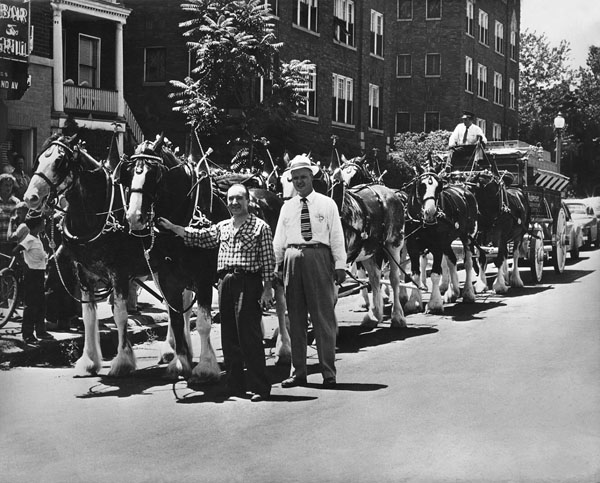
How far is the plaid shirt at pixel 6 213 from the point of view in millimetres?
11211

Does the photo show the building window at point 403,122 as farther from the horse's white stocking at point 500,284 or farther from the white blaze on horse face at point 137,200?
the white blaze on horse face at point 137,200

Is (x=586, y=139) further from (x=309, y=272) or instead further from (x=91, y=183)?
(x=91, y=183)

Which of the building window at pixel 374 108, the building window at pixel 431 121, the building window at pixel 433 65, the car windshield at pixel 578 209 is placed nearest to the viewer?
the car windshield at pixel 578 209

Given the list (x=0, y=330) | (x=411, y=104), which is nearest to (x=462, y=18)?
(x=411, y=104)

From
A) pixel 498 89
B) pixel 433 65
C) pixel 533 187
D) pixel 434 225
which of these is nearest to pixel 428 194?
pixel 434 225

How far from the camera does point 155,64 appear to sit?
26.9 m

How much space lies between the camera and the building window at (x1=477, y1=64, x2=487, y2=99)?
2503 centimetres

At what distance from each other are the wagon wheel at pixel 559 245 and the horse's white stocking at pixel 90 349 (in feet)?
41.9

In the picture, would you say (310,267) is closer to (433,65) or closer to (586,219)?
(586,219)

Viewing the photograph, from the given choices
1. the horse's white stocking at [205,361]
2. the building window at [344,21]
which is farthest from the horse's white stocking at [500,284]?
the building window at [344,21]

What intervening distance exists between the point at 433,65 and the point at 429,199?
2107cm

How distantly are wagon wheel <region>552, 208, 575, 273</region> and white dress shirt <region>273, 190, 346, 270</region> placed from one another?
12.2 metres

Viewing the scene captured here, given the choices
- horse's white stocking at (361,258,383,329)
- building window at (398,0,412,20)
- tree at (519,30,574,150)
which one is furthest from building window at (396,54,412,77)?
tree at (519,30,574,150)

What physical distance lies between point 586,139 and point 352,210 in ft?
18.8
